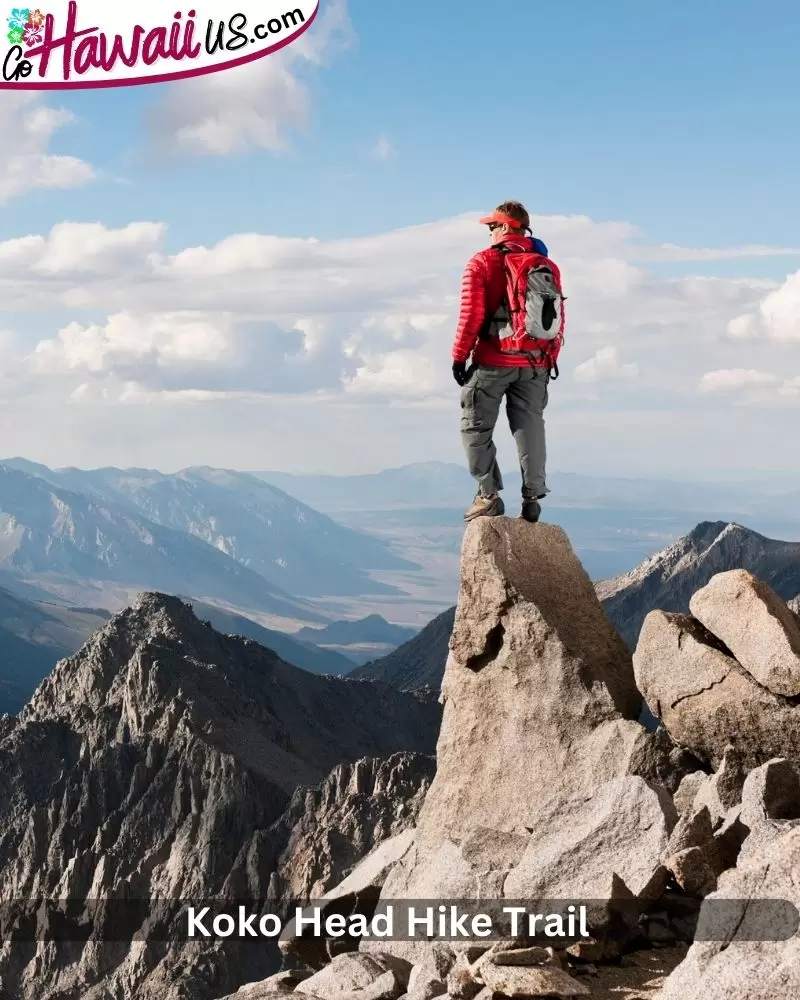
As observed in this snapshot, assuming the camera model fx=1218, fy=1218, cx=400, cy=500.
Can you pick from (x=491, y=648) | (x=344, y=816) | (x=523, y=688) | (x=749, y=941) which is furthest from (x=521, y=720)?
(x=344, y=816)

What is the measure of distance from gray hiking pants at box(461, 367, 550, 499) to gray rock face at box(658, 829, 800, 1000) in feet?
26.1

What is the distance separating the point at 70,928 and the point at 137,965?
11296 mm

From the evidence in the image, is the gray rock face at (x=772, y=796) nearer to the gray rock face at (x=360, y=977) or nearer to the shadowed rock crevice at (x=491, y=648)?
the gray rock face at (x=360, y=977)

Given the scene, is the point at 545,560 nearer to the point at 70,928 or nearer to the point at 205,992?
the point at 205,992

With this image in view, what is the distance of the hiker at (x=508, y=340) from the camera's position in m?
16.1

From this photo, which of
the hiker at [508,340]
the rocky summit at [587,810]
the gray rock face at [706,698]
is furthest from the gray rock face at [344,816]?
the gray rock face at [706,698]

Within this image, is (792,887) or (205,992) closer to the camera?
(792,887)

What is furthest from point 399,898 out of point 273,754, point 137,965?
point 273,754

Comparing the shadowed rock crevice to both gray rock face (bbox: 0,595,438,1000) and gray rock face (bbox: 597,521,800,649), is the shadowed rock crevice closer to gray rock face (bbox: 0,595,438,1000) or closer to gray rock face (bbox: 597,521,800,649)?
gray rock face (bbox: 0,595,438,1000)

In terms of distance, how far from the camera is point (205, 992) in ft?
274

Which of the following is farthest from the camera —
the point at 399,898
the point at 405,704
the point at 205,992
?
the point at 405,704

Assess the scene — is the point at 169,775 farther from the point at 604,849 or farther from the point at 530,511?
the point at 604,849

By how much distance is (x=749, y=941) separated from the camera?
372 inches

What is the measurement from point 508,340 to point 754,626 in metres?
4.89
